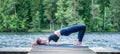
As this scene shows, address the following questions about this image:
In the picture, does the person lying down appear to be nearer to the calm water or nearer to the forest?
the calm water

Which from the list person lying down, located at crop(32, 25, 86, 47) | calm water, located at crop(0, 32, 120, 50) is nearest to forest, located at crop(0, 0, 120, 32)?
calm water, located at crop(0, 32, 120, 50)

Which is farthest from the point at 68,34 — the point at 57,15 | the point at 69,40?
the point at 57,15

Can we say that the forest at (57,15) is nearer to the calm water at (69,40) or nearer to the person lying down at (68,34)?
the calm water at (69,40)

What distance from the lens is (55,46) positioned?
9062mm

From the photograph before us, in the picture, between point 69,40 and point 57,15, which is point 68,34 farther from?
point 57,15

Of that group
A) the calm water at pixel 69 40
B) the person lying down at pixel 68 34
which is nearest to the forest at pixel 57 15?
the calm water at pixel 69 40

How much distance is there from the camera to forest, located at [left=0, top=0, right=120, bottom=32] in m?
68.8

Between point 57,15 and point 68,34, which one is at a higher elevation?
point 68,34

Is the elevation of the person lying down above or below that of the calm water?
above

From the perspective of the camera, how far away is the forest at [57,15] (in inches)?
2707

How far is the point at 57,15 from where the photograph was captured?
69625mm

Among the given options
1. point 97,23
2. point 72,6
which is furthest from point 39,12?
point 97,23

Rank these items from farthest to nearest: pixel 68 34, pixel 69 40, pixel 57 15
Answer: pixel 57 15, pixel 69 40, pixel 68 34

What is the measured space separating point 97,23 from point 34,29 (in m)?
13.1
